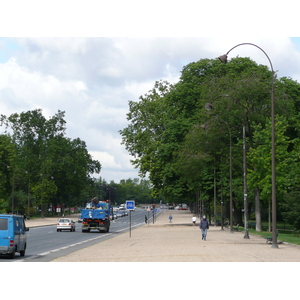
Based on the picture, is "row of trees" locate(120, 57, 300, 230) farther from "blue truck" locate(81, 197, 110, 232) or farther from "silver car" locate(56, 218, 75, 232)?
"silver car" locate(56, 218, 75, 232)

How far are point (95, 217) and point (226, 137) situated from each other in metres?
15.2

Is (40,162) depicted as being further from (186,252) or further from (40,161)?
(186,252)

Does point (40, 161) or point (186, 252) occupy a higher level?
point (40, 161)

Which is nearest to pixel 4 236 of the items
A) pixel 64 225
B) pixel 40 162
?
pixel 64 225

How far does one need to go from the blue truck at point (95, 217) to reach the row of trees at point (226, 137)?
370 inches

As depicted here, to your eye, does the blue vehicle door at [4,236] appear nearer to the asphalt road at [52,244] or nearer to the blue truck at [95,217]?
the asphalt road at [52,244]

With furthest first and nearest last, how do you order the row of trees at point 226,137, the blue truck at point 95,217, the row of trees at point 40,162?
the row of trees at point 40,162 < the blue truck at point 95,217 < the row of trees at point 226,137

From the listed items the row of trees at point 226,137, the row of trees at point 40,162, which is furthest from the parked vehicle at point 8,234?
the row of trees at point 40,162

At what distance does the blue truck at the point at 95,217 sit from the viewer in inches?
2263

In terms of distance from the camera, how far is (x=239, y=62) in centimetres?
6644

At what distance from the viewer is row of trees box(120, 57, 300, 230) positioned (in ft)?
169

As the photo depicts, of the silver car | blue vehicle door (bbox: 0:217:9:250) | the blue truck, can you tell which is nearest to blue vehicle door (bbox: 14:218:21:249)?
blue vehicle door (bbox: 0:217:9:250)

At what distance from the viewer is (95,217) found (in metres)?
58.2
